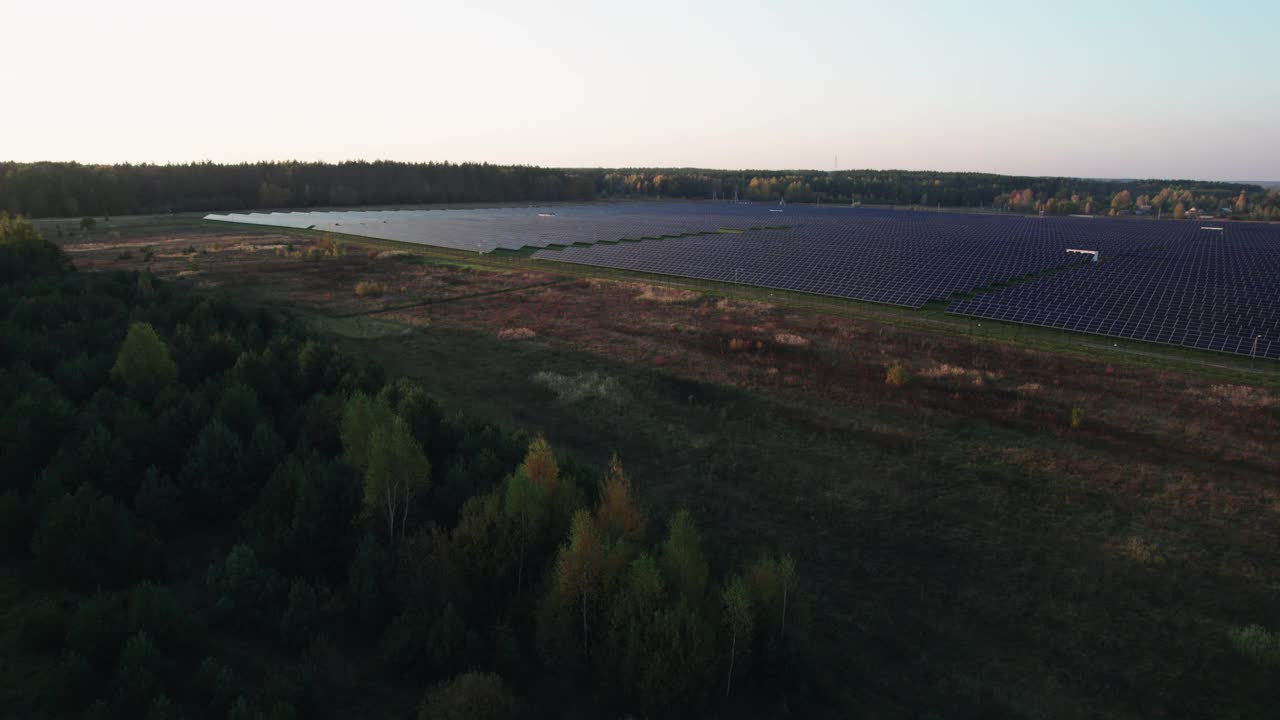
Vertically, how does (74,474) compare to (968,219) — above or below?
below

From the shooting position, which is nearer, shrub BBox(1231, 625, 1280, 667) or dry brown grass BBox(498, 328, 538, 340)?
shrub BBox(1231, 625, 1280, 667)

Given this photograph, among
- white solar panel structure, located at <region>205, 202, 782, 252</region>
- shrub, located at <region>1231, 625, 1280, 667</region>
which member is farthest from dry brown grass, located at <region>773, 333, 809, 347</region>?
white solar panel structure, located at <region>205, 202, 782, 252</region>

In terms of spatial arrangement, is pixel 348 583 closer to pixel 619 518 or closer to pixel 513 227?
pixel 619 518

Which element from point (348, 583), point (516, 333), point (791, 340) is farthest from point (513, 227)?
point (348, 583)

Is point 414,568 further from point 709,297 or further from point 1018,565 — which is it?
point 709,297

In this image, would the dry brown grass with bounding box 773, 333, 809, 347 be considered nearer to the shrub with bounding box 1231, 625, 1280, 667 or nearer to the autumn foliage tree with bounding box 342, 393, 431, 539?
the shrub with bounding box 1231, 625, 1280, 667

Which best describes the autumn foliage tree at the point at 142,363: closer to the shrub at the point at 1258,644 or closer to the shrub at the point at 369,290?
the shrub at the point at 1258,644

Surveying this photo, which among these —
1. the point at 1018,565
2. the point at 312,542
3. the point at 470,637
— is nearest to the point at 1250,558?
the point at 1018,565
